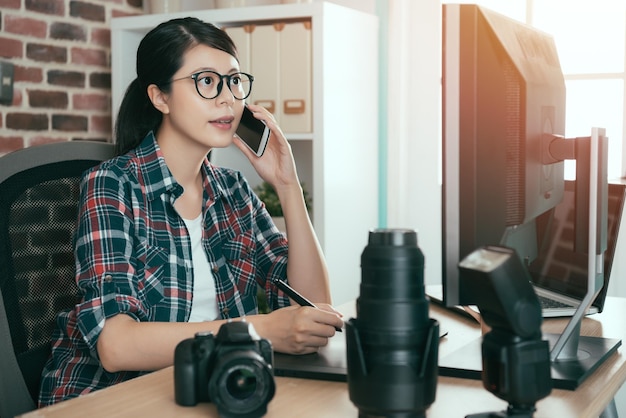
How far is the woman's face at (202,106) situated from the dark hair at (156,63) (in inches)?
0.8

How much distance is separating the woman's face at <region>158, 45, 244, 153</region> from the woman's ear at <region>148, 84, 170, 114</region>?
23mm

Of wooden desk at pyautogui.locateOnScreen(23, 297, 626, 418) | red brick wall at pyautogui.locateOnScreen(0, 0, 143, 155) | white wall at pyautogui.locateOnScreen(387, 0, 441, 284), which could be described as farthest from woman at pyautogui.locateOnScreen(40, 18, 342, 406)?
white wall at pyautogui.locateOnScreen(387, 0, 441, 284)

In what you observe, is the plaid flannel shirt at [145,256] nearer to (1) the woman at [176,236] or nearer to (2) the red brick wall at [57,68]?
(1) the woman at [176,236]

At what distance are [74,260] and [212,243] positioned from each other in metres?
0.29

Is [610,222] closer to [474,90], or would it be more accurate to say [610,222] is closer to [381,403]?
[474,90]

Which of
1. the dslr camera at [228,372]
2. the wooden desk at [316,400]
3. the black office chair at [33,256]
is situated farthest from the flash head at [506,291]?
the black office chair at [33,256]

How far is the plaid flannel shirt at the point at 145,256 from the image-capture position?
138 cm

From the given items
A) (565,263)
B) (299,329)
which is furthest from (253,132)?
(565,263)

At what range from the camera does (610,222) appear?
4.97 feet

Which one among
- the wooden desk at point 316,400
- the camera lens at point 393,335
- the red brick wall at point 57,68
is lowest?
the wooden desk at point 316,400

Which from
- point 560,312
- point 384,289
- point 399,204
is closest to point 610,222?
point 560,312

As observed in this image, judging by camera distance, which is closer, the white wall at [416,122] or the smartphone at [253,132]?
the smartphone at [253,132]

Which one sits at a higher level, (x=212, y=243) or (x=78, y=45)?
(x=78, y=45)

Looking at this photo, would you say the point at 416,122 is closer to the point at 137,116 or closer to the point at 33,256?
the point at 137,116
